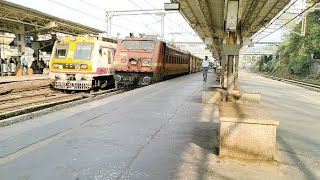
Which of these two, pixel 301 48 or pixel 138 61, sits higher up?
pixel 301 48

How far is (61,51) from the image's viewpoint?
18094 mm

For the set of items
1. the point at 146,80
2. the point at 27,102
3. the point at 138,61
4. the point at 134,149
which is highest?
the point at 138,61

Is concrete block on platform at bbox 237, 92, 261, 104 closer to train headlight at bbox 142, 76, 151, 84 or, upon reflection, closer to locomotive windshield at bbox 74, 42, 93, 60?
train headlight at bbox 142, 76, 151, 84

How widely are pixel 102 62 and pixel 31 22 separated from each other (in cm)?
850

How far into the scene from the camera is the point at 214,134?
643cm

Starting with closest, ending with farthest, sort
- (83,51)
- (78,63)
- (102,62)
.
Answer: (78,63), (83,51), (102,62)

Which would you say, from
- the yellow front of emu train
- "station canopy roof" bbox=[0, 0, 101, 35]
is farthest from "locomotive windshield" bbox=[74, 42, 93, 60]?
"station canopy roof" bbox=[0, 0, 101, 35]

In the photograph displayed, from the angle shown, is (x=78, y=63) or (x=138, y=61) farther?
(x=138, y=61)

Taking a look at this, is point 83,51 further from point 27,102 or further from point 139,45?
point 27,102

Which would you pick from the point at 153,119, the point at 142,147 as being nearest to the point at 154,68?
the point at 153,119

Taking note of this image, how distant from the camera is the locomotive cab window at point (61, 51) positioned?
17922 millimetres

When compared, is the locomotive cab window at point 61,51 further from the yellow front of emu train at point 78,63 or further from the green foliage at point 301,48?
the green foliage at point 301,48

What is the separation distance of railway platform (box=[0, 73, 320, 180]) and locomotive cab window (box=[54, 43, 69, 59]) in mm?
10127

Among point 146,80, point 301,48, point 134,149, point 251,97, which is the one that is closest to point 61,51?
point 146,80
